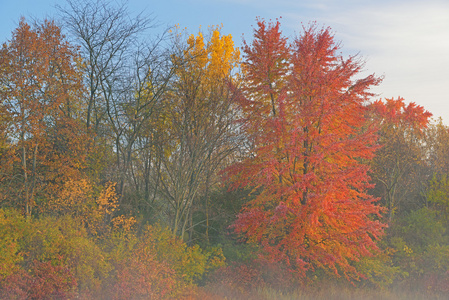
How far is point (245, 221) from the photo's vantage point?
14.0m

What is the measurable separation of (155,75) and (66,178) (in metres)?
6.89

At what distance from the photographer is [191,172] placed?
16.6 meters

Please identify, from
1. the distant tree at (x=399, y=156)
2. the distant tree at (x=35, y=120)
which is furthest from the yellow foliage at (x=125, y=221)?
the distant tree at (x=399, y=156)

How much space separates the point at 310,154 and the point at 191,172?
5223 mm

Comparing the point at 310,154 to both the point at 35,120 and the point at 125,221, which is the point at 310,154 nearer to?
the point at 125,221

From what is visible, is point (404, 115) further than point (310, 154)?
Yes

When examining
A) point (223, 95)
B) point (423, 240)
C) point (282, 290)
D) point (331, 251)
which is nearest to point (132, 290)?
point (282, 290)

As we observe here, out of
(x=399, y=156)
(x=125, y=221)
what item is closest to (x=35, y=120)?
(x=125, y=221)

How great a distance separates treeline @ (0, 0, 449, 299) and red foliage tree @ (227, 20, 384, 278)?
7 cm

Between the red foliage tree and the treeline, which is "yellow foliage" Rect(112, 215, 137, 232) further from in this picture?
the red foliage tree

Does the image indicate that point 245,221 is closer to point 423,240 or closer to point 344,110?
point 344,110

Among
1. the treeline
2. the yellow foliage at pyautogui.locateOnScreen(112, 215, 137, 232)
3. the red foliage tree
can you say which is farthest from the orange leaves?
the yellow foliage at pyautogui.locateOnScreen(112, 215, 137, 232)

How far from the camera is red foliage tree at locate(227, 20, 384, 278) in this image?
1321cm

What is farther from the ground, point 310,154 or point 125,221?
point 310,154
